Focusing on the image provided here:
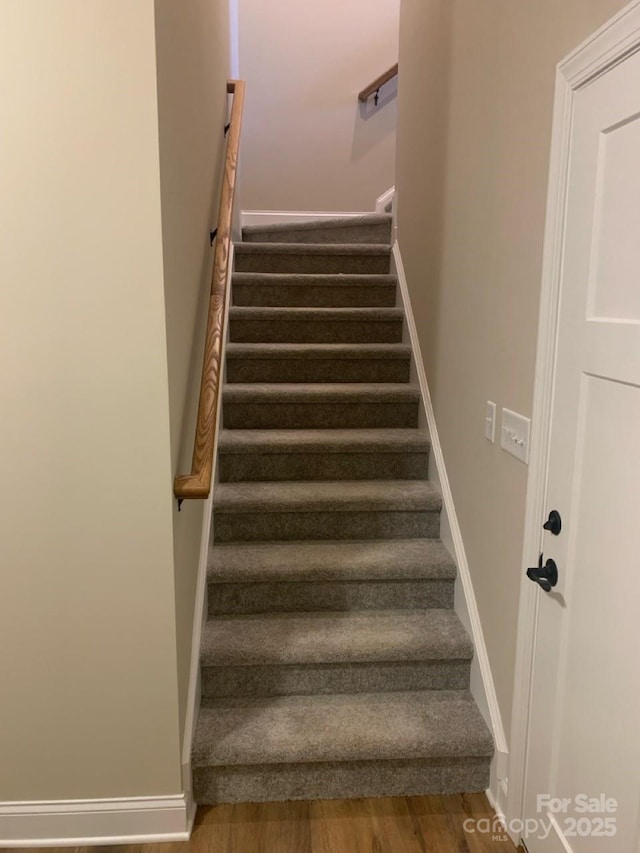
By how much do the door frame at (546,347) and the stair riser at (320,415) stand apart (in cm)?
130

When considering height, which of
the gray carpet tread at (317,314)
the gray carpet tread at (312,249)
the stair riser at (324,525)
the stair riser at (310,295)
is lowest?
the stair riser at (324,525)

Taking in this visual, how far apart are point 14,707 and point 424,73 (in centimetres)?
291

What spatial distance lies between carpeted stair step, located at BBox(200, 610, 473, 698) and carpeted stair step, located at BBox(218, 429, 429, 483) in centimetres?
72

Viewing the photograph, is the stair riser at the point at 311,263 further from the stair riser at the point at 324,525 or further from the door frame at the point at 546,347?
the door frame at the point at 546,347

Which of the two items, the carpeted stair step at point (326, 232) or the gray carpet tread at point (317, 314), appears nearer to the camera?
the gray carpet tread at point (317, 314)

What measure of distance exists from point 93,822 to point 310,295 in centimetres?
259

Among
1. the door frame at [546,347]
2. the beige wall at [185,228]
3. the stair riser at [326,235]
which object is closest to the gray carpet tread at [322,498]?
the beige wall at [185,228]

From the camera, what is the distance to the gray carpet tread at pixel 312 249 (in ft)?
11.6

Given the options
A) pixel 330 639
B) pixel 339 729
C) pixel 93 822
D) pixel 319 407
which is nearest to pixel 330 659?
pixel 330 639

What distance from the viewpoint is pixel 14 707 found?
1.63m

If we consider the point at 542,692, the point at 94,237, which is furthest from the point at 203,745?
the point at 94,237

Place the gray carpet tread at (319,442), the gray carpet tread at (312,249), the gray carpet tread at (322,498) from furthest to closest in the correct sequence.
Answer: the gray carpet tread at (312,249) → the gray carpet tread at (319,442) → the gray carpet tread at (322,498)


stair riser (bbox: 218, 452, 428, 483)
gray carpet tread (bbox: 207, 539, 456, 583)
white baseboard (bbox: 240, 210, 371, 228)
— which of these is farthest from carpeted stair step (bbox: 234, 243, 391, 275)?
gray carpet tread (bbox: 207, 539, 456, 583)

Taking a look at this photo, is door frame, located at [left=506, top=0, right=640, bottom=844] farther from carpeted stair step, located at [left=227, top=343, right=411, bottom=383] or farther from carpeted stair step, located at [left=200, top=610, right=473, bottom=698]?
carpeted stair step, located at [left=227, top=343, right=411, bottom=383]
